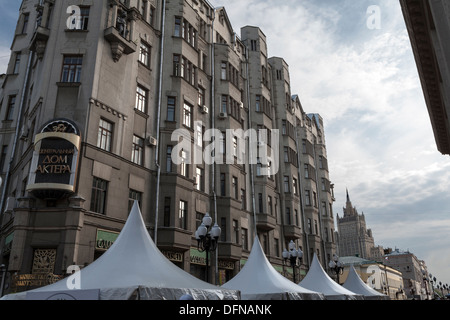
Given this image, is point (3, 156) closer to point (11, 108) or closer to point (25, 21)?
point (11, 108)

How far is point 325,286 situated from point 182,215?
9209 millimetres

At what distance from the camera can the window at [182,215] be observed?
2148cm

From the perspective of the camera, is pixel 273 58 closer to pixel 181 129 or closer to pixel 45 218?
pixel 181 129

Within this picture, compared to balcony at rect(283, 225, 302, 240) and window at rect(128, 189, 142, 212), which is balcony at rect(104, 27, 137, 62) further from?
balcony at rect(283, 225, 302, 240)

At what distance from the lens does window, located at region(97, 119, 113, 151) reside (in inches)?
727

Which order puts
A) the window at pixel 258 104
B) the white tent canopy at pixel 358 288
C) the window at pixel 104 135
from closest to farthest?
the window at pixel 104 135 → the white tent canopy at pixel 358 288 → the window at pixel 258 104

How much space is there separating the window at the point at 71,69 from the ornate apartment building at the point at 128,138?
5 cm

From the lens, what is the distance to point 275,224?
105 ft

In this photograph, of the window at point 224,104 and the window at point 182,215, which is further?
the window at point 224,104

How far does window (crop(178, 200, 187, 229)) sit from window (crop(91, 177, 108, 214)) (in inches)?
197

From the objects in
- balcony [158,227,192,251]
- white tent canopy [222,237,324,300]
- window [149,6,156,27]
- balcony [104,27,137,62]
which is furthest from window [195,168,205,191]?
window [149,6,156,27]

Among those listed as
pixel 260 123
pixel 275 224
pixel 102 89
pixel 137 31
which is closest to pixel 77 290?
pixel 102 89

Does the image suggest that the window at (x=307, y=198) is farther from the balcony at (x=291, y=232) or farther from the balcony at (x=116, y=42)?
the balcony at (x=116, y=42)

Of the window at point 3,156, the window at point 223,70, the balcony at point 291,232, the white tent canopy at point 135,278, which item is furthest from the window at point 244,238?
the window at point 3,156
